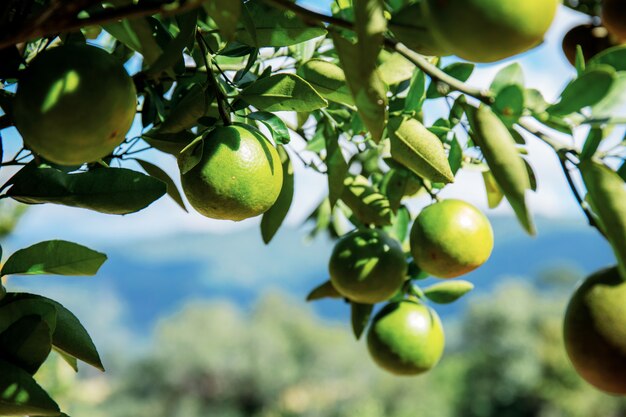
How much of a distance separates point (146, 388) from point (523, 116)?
15593mm

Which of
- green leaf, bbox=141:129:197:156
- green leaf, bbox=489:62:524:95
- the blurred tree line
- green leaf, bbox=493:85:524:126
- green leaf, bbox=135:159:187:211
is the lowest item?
the blurred tree line

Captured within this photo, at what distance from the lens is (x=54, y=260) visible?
19.0 inches

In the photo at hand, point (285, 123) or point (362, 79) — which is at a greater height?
point (362, 79)

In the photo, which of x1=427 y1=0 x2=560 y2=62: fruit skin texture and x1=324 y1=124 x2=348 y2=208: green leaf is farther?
x1=324 y1=124 x2=348 y2=208: green leaf

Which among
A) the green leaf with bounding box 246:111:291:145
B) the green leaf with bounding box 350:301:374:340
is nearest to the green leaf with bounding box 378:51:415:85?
the green leaf with bounding box 246:111:291:145

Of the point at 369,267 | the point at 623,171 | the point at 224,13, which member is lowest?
the point at 369,267

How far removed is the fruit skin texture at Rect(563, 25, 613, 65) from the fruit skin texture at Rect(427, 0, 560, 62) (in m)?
0.36

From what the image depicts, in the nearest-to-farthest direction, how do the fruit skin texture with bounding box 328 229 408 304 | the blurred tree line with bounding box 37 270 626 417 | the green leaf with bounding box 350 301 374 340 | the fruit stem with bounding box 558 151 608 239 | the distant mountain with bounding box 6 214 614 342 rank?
1. the fruit stem with bounding box 558 151 608 239
2. the fruit skin texture with bounding box 328 229 408 304
3. the green leaf with bounding box 350 301 374 340
4. the blurred tree line with bounding box 37 270 626 417
5. the distant mountain with bounding box 6 214 614 342

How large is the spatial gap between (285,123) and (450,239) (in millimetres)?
196

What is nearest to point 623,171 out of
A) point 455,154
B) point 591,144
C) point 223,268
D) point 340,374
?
point 591,144

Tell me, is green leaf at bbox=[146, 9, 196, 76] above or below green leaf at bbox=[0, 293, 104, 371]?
above

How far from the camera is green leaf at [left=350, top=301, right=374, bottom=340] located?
0.78m

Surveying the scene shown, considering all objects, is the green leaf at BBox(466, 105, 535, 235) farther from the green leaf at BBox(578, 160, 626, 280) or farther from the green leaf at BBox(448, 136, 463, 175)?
the green leaf at BBox(448, 136, 463, 175)

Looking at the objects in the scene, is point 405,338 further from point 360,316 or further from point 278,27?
point 278,27
